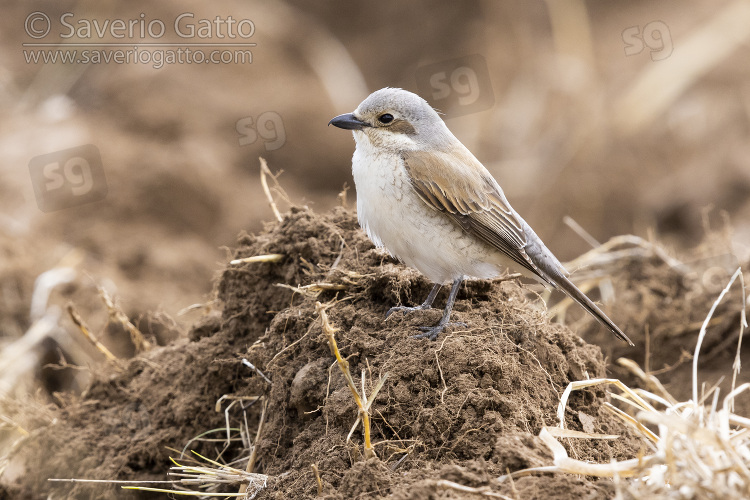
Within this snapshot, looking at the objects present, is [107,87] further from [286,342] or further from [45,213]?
[286,342]

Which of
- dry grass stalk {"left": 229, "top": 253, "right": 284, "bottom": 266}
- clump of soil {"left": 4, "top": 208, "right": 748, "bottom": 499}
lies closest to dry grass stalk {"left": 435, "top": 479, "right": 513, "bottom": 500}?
clump of soil {"left": 4, "top": 208, "right": 748, "bottom": 499}

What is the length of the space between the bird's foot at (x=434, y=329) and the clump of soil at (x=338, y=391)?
38 millimetres

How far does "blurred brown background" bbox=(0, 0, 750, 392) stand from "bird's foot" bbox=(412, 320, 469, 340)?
424cm

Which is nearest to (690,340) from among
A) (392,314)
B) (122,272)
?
(392,314)

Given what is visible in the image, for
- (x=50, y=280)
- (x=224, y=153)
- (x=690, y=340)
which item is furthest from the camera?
(x=224, y=153)

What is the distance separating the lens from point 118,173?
29.0ft

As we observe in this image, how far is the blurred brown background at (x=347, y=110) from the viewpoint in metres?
8.63

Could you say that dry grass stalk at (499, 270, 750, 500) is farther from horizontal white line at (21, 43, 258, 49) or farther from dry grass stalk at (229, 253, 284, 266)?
horizontal white line at (21, 43, 258, 49)

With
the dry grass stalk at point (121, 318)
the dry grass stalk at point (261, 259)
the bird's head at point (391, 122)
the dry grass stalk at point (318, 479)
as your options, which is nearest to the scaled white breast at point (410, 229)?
the bird's head at point (391, 122)

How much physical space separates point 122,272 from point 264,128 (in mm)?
3420

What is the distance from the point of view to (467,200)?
431cm

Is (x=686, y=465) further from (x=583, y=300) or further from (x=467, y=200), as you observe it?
(x=467, y=200)

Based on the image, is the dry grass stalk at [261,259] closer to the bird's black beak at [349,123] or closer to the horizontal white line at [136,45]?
the bird's black beak at [349,123]

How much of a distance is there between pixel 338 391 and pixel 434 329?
0.56 meters
